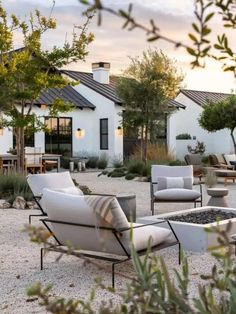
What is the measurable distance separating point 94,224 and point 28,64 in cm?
994

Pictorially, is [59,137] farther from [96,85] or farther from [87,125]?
[96,85]

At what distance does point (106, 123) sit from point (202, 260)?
793 inches

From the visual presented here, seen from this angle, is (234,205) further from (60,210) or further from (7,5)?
(7,5)

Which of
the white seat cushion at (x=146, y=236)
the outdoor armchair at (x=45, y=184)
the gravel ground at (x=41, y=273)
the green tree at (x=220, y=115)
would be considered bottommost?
the gravel ground at (x=41, y=273)

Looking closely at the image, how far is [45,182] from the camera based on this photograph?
26.2 ft

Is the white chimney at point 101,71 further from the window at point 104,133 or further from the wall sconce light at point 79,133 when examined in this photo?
the wall sconce light at point 79,133

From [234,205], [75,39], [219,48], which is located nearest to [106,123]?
[75,39]

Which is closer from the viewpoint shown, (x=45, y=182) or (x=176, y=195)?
(x=45, y=182)

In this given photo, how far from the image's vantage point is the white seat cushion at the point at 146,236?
509 centimetres

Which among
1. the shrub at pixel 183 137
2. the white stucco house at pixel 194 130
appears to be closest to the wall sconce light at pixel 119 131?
the white stucco house at pixel 194 130

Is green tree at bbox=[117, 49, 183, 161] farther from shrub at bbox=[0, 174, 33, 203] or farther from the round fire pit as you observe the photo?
the round fire pit

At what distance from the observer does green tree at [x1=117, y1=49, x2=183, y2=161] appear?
21000mm


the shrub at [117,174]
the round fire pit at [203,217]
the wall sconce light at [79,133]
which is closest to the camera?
the round fire pit at [203,217]

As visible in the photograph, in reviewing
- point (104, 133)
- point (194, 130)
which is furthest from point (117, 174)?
point (194, 130)
